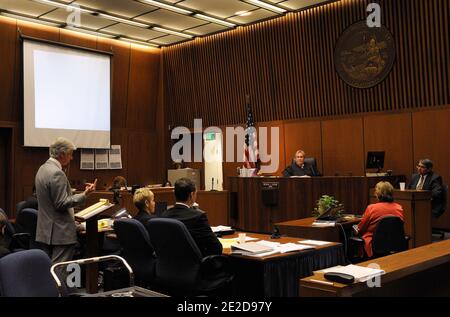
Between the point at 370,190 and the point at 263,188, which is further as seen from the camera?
the point at 263,188

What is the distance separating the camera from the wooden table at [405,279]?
241 centimetres

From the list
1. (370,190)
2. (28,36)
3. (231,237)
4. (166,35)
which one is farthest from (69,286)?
(166,35)

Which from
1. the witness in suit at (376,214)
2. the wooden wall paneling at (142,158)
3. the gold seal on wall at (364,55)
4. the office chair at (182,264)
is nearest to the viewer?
the office chair at (182,264)

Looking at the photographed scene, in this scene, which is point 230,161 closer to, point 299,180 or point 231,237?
point 299,180

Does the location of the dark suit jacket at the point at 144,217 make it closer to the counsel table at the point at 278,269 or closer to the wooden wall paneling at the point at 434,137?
the counsel table at the point at 278,269

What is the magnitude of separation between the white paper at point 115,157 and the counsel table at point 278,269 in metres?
8.45

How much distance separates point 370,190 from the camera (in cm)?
783

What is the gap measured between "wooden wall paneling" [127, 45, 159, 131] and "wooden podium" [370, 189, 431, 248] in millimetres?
7996

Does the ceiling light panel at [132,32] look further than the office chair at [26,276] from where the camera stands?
Yes

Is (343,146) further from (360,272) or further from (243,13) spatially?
(360,272)

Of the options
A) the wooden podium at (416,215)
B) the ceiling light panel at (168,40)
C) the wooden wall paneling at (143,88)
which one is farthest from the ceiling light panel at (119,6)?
the wooden podium at (416,215)

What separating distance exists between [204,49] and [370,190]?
654 centimetres

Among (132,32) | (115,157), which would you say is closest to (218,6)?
(132,32)

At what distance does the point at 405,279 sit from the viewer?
325cm
